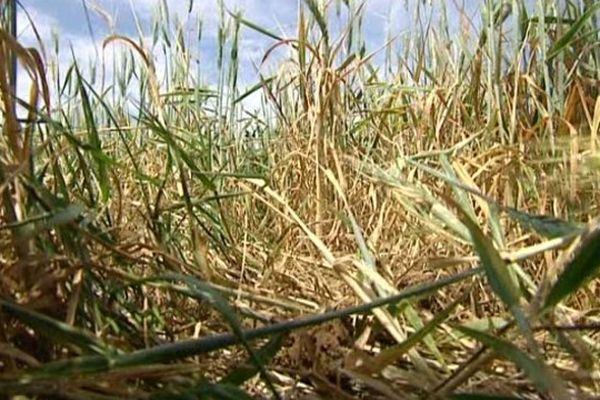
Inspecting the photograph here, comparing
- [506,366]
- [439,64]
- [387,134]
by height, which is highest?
[439,64]

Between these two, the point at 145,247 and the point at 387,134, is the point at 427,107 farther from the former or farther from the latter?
the point at 145,247

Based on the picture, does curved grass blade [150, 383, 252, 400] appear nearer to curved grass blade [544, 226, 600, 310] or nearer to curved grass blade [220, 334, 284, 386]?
curved grass blade [220, 334, 284, 386]

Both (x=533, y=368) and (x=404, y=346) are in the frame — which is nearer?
(x=533, y=368)

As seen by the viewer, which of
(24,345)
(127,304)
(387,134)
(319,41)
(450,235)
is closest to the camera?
(24,345)

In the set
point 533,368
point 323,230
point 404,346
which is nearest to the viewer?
point 533,368

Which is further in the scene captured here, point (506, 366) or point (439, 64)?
point (439, 64)

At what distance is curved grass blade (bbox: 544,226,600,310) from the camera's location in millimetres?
428

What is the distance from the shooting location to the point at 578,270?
44 cm

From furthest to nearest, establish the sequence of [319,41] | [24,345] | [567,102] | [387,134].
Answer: [387,134] → [319,41] → [567,102] → [24,345]

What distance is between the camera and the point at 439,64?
1.49 meters

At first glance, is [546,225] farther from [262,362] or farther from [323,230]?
[323,230]

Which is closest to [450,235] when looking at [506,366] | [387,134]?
[506,366]

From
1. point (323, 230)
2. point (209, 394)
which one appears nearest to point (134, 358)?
point (209, 394)

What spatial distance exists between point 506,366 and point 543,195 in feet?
1.25
